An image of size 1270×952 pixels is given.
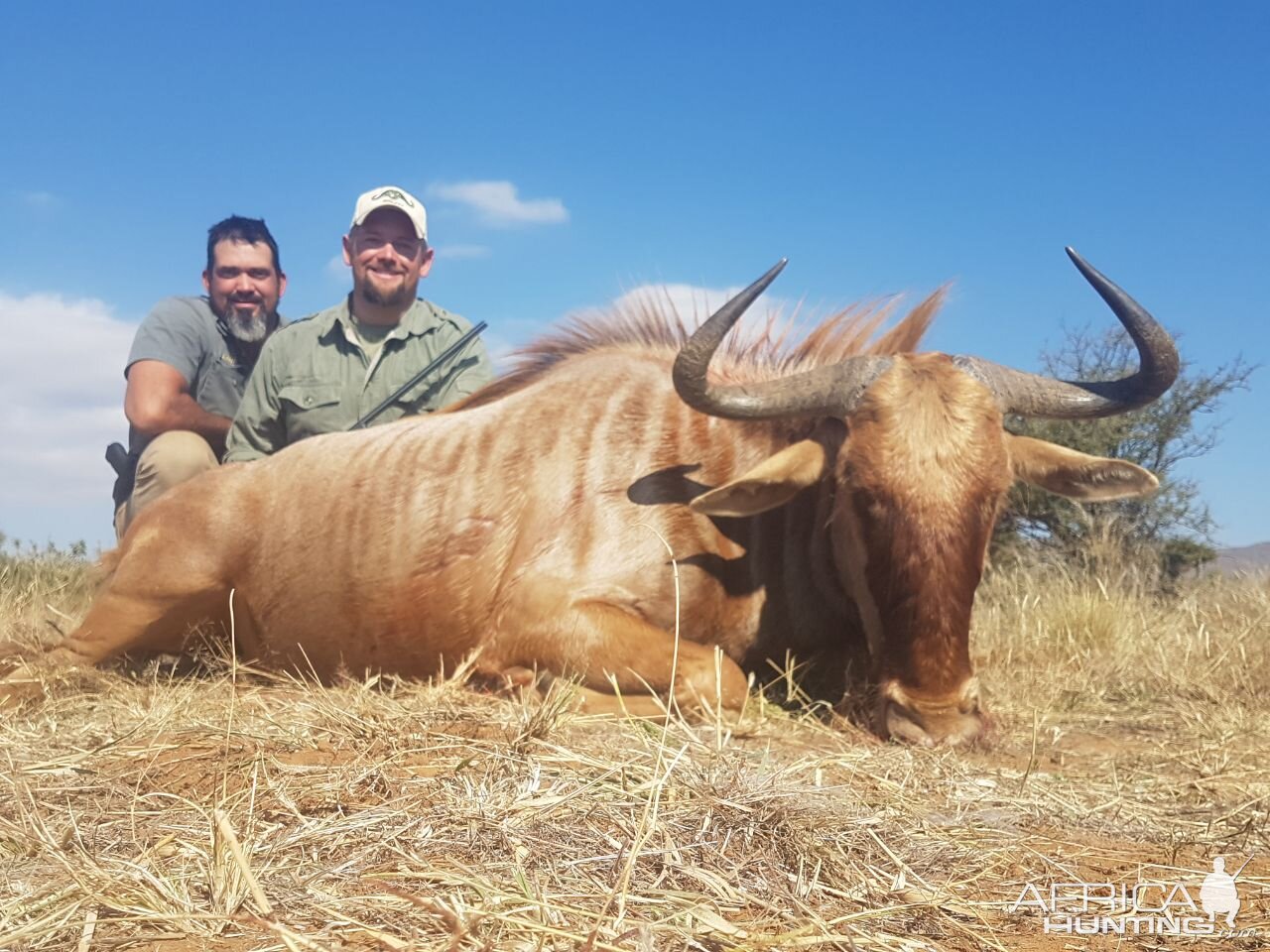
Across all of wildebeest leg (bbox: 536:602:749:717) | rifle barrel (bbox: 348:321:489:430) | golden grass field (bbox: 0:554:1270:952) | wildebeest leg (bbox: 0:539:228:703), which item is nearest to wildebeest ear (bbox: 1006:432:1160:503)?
golden grass field (bbox: 0:554:1270:952)

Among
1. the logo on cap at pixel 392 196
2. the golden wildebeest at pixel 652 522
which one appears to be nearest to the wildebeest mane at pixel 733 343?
the golden wildebeest at pixel 652 522

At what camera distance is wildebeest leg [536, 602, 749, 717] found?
395cm

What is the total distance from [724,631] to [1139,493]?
73.1 inches

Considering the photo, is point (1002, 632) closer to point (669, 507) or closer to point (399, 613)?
point (669, 507)

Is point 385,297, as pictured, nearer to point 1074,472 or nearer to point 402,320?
point 402,320

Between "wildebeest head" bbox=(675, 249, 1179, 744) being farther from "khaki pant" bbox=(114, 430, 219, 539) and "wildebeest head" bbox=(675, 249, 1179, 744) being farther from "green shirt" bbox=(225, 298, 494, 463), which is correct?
"khaki pant" bbox=(114, 430, 219, 539)

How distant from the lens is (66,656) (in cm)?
514

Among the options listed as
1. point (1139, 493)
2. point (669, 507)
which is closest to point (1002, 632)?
point (1139, 493)

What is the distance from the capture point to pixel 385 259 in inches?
303

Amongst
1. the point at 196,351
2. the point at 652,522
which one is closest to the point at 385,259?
the point at 196,351

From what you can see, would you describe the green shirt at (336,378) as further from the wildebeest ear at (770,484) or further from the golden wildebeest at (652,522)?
the wildebeest ear at (770,484)

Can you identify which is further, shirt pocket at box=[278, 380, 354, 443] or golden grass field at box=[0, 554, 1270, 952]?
shirt pocket at box=[278, 380, 354, 443]

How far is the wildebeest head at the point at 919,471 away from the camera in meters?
3.65

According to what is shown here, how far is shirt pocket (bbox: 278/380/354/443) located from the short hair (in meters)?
1.95
